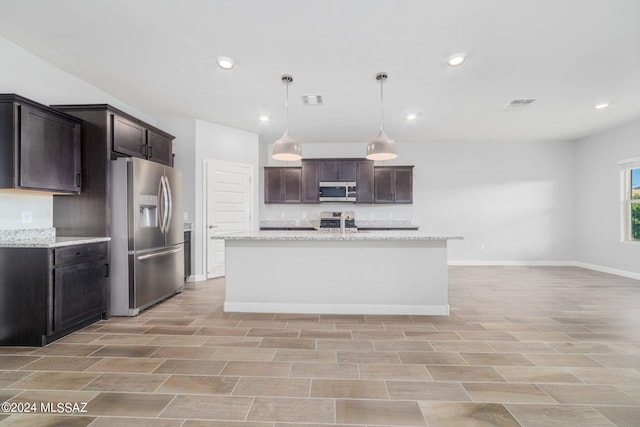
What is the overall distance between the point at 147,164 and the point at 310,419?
3119 millimetres

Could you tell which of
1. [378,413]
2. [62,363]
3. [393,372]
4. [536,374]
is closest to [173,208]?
[62,363]

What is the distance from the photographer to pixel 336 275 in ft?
11.2

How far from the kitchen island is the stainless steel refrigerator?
35.3 inches

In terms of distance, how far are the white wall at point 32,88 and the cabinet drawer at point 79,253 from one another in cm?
56

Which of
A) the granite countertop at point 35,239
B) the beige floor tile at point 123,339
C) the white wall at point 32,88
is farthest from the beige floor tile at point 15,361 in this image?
the white wall at point 32,88

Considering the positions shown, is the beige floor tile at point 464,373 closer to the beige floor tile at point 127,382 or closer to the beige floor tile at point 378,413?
the beige floor tile at point 378,413

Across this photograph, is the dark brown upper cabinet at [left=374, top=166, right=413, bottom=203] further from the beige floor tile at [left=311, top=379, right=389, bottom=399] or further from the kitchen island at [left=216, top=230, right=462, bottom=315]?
the beige floor tile at [left=311, top=379, right=389, bottom=399]

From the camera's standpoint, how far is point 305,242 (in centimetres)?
343

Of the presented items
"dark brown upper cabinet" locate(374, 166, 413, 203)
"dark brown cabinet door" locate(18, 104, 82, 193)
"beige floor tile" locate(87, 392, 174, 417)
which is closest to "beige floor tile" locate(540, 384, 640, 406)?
"beige floor tile" locate(87, 392, 174, 417)

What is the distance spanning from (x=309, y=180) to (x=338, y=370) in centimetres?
452

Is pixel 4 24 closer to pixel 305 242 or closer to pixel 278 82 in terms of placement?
pixel 278 82

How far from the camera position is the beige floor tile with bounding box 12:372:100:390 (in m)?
1.93

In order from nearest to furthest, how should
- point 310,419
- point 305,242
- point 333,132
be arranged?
point 310,419, point 305,242, point 333,132

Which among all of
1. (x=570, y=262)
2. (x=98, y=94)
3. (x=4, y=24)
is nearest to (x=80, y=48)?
(x=4, y=24)
